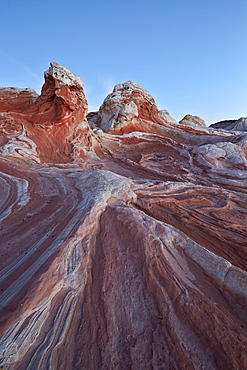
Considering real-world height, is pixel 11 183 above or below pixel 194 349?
above

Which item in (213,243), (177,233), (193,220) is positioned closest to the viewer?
(177,233)

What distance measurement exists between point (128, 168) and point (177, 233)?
25.3ft

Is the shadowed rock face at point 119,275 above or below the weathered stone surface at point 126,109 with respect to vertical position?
below

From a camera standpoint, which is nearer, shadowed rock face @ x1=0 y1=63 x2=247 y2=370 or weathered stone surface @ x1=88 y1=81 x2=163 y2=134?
shadowed rock face @ x1=0 y1=63 x2=247 y2=370

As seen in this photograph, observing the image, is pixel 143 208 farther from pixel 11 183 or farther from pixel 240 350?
pixel 11 183

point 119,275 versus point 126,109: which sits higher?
point 126,109

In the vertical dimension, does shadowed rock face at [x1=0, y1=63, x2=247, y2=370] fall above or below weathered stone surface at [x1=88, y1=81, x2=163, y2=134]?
below

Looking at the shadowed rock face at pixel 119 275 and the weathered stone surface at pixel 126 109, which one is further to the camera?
the weathered stone surface at pixel 126 109

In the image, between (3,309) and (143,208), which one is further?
(143,208)

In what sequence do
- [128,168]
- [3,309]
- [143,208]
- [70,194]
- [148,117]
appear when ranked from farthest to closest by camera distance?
[148,117] < [128,168] < [70,194] < [143,208] < [3,309]

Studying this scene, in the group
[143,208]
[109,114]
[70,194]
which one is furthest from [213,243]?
[109,114]

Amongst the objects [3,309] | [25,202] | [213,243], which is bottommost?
[213,243]

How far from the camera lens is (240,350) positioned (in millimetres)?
1600

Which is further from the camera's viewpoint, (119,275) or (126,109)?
(126,109)
